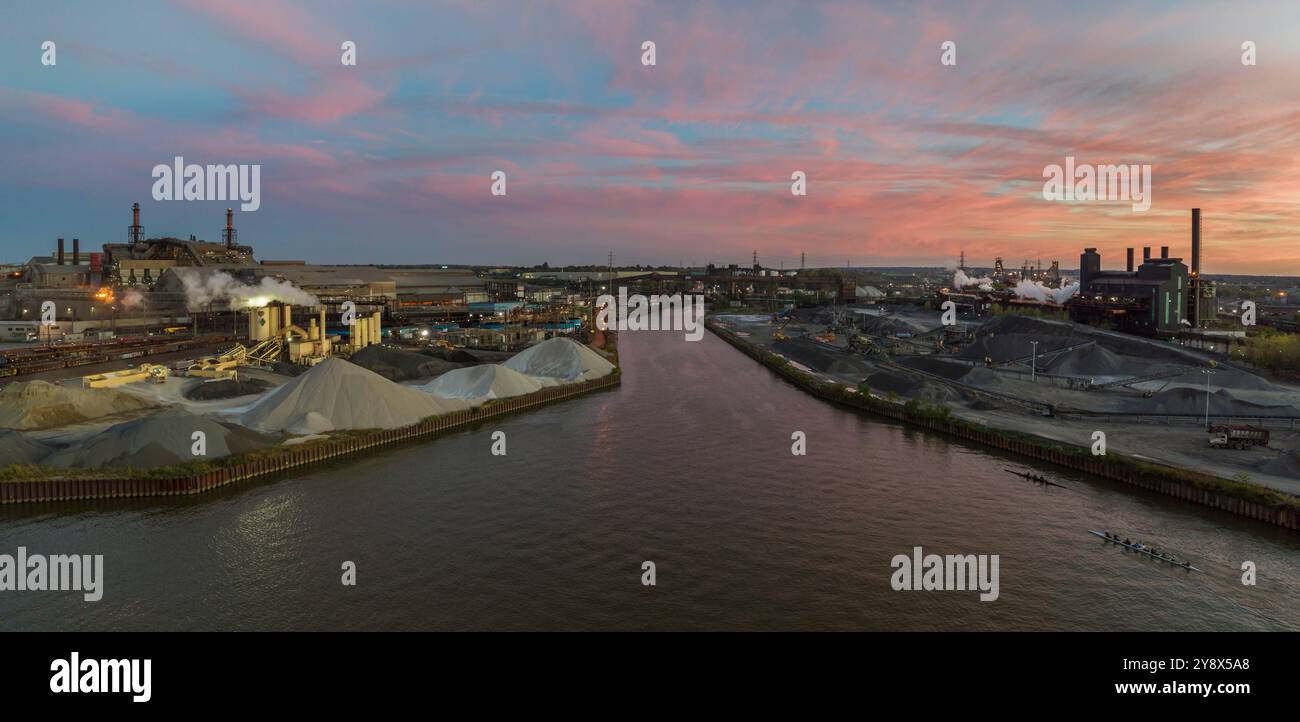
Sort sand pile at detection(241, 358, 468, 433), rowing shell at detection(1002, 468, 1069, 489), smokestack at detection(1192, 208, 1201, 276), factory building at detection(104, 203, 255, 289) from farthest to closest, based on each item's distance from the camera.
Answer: factory building at detection(104, 203, 255, 289), smokestack at detection(1192, 208, 1201, 276), sand pile at detection(241, 358, 468, 433), rowing shell at detection(1002, 468, 1069, 489)

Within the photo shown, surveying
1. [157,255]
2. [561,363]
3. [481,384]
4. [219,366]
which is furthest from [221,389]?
[157,255]

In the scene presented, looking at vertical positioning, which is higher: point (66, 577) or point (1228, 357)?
point (1228, 357)

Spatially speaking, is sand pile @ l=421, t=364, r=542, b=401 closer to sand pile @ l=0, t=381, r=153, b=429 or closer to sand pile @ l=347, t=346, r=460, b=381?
sand pile @ l=347, t=346, r=460, b=381

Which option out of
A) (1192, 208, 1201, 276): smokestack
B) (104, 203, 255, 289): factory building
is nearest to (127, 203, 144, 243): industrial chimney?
(104, 203, 255, 289): factory building

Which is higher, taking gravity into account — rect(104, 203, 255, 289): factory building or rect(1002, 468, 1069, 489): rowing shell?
rect(104, 203, 255, 289): factory building

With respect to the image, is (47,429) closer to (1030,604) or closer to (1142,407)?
(1030,604)

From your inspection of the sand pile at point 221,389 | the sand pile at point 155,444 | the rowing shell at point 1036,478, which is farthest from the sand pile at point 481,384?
the rowing shell at point 1036,478
